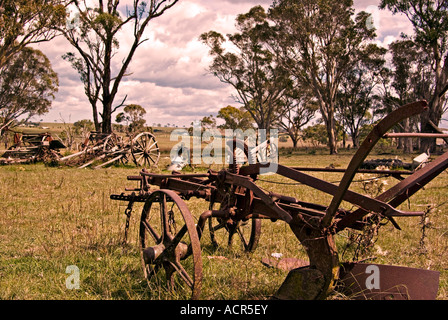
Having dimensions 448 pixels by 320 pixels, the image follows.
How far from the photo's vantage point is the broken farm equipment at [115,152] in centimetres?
1608

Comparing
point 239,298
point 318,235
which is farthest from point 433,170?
point 239,298

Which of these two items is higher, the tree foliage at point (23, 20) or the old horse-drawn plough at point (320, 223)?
the tree foliage at point (23, 20)

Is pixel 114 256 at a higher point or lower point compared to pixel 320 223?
lower

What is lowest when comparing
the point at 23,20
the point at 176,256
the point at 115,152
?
the point at 176,256

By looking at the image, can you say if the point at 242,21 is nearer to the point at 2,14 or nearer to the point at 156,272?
the point at 2,14

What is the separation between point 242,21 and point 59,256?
35.4 meters

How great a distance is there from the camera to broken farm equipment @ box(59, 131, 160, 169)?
52.7 feet

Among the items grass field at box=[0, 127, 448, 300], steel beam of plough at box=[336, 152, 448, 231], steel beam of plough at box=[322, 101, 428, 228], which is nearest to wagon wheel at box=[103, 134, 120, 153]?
grass field at box=[0, 127, 448, 300]

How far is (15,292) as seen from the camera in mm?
3521

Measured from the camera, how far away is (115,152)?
1661 cm

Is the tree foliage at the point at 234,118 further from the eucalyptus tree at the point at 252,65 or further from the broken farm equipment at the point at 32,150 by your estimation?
the broken farm equipment at the point at 32,150

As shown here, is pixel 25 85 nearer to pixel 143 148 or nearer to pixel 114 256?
pixel 143 148

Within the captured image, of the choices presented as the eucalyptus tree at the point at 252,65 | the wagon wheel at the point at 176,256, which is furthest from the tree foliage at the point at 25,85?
the wagon wheel at the point at 176,256

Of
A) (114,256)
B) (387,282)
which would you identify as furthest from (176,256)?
(387,282)
